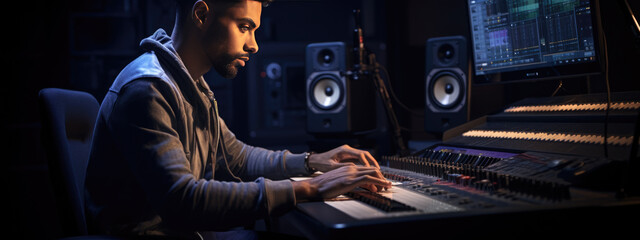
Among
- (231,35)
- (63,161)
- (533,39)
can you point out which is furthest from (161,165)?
(533,39)

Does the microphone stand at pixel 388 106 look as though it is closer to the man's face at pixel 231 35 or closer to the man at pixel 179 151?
the man at pixel 179 151

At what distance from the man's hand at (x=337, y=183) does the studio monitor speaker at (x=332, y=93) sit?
1.70 m

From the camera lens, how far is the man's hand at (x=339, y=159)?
1.53 metres

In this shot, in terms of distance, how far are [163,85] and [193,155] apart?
0.22 m

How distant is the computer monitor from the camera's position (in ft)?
4.60

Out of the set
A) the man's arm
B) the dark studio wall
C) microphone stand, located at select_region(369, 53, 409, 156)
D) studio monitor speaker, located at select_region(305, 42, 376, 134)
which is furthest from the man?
the dark studio wall

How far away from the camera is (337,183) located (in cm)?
108

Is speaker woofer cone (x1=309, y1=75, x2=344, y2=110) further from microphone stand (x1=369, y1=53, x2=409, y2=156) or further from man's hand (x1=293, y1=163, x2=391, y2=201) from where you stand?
man's hand (x1=293, y1=163, x2=391, y2=201)

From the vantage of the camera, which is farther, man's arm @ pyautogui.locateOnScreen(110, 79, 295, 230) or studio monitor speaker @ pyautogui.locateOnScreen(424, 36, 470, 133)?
studio monitor speaker @ pyautogui.locateOnScreen(424, 36, 470, 133)

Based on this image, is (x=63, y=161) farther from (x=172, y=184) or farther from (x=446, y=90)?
(x=446, y=90)

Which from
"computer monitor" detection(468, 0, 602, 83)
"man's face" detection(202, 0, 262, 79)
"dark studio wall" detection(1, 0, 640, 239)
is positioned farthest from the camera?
"dark studio wall" detection(1, 0, 640, 239)

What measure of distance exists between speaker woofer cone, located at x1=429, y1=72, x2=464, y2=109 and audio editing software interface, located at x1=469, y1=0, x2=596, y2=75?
661 millimetres

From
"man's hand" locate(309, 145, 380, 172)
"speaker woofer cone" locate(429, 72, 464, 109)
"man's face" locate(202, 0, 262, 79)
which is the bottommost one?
"man's hand" locate(309, 145, 380, 172)

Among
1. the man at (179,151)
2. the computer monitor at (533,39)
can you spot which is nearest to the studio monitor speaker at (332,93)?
the computer monitor at (533,39)
